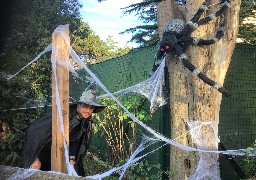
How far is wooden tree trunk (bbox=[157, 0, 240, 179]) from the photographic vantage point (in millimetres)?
4680

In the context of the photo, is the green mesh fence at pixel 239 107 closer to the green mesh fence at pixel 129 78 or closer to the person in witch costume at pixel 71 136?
the green mesh fence at pixel 129 78

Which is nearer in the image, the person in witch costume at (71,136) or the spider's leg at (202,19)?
the person in witch costume at (71,136)

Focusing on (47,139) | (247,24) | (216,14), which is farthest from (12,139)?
(247,24)

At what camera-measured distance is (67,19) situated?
18.0 m

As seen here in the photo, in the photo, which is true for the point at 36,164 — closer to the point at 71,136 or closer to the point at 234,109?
the point at 71,136

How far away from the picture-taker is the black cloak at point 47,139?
13.4 ft

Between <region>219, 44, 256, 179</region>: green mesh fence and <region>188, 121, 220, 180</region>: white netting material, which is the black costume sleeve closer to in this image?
<region>188, 121, 220, 180</region>: white netting material

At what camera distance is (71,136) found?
14.7 ft

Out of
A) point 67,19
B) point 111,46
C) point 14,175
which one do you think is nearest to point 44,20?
point 67,19

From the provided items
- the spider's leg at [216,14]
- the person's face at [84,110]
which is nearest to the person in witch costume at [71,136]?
the person's face at [84,110]

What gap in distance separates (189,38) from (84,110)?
1725mm

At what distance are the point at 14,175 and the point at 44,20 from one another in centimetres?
1441

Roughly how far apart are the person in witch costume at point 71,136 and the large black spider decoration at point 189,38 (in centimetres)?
126

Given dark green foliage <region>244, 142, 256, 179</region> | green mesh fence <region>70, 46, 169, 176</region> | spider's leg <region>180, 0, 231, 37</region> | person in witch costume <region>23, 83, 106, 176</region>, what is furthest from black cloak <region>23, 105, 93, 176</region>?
dark green foliage <region>244, 142, 256, 179</region>
